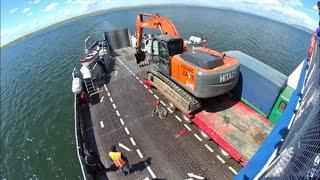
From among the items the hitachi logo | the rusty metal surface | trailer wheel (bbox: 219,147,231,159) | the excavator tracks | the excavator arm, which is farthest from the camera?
the excavator arm

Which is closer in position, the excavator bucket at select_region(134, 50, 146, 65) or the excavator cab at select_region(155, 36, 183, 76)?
the excavator cab at select_region(155, 36, 183, 76)

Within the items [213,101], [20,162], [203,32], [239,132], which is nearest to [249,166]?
[239,132]

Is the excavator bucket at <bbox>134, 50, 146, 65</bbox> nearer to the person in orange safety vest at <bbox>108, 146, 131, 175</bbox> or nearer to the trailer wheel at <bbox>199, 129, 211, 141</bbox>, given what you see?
the trailer wheel at <bbox>199, 129, 211, 141</bbox>

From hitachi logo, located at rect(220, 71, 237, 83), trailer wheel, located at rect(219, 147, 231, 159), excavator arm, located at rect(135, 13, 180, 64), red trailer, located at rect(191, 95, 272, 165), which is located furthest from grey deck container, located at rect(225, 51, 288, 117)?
excavator arm, located at rect(135, 13, 180, 64)

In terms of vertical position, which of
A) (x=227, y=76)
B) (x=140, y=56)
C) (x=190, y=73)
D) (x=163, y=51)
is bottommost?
(x=227, y=76)

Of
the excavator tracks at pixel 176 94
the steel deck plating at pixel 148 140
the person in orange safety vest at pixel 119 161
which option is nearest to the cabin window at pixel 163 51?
the excavator tracks at pixel 176 94

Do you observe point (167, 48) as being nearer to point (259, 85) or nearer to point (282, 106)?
point (259, 85)

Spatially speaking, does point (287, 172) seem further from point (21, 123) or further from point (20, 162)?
point (21, 123)

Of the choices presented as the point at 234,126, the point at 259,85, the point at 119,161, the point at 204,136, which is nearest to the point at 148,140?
the point at 119,161
